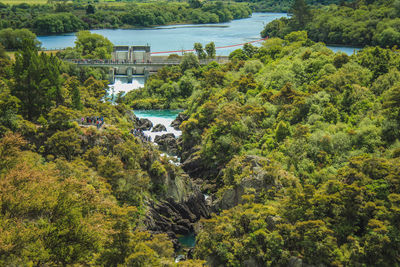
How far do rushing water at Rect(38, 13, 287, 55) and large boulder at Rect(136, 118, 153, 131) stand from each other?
47.4 metres

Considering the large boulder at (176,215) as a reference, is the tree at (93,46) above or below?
above

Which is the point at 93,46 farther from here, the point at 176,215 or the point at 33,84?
the point at 176,215

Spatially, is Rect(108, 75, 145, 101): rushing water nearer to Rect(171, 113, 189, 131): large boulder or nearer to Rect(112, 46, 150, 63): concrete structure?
Rect(112, 46, 150, 63): concrete structure

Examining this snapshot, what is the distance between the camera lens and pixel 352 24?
330 ft

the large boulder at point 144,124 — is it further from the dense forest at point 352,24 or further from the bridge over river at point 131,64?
the dense forest at point 352,24

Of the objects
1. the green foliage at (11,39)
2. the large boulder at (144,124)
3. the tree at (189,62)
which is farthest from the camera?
the green foliage at (11,39)

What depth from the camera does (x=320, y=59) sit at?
6325 cm

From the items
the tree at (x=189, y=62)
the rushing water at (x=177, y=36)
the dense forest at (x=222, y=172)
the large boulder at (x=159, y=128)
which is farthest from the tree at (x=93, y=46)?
the large boulder at (x=159, y=128)

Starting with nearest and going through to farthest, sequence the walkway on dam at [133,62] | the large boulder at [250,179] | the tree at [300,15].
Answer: the large boulder at [250,179]
the walkway on dam at [133,62]
the tree at [300,15]

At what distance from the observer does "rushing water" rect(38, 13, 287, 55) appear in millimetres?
118700

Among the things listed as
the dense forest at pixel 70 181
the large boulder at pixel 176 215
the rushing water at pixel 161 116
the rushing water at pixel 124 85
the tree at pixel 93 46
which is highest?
the tree at pixel 93 46

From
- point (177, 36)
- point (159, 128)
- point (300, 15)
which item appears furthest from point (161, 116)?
point (177, 36)

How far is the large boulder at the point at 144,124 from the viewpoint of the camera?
63847 mm

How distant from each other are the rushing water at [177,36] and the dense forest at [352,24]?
17006 mm
